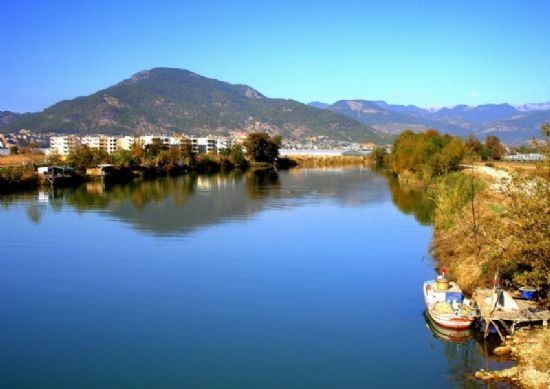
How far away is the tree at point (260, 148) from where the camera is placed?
9712 cm

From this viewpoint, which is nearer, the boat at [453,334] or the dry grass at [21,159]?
the boat at [453,334]

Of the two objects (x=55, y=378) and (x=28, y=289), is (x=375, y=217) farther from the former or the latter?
(x=55, y=378)

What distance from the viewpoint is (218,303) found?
697 inches

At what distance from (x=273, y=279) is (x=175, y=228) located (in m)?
11.8

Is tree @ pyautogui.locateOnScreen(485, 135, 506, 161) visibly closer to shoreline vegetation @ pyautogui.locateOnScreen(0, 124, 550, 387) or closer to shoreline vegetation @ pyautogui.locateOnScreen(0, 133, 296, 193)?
shoreline vegetation @ pyautogui.locateOnScreen(0, 124, 550, 387)

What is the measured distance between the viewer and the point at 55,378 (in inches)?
493

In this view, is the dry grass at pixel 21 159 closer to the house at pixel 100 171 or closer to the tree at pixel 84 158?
the tree at pixel 84 158

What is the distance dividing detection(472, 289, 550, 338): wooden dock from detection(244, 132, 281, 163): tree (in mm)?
83293

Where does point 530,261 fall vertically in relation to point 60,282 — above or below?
above

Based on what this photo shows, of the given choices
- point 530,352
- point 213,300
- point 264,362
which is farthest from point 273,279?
point 530,352

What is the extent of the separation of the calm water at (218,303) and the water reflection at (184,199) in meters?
0.59

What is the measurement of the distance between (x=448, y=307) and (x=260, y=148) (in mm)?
83922

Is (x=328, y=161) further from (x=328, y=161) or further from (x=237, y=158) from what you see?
(x=237, y=158)

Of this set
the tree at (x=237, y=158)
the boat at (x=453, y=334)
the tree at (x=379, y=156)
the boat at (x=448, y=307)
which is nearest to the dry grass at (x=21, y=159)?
the tree at (x=237, y=158)
